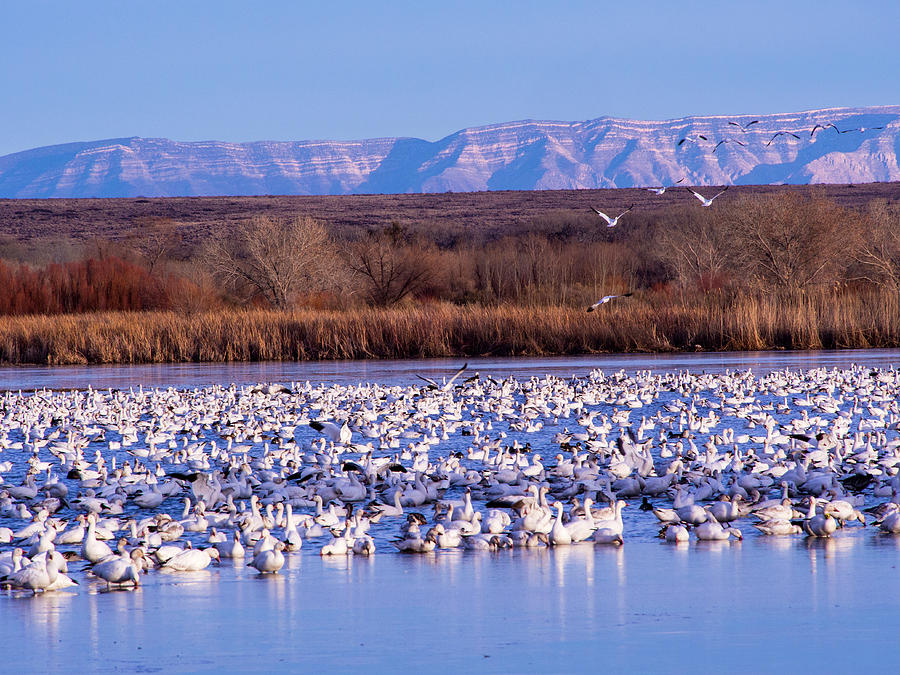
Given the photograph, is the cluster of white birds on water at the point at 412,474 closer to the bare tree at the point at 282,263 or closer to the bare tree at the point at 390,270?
the bare tree at the point at 390,270

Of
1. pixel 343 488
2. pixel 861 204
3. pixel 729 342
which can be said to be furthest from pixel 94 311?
pixel 861 204

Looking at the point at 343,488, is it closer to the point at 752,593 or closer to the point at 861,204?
the point at 752,593

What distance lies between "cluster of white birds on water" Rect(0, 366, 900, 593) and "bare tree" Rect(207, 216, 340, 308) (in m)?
26.1

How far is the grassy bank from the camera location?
34.5m

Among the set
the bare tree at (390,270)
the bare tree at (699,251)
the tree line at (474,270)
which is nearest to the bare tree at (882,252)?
the tree line at (474,270)

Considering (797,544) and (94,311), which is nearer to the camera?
(797,544)

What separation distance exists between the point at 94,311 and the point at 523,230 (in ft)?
151

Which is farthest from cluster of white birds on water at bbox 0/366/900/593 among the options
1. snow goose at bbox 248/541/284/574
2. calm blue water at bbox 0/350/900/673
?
calm blue water at bbox 0/350/900/673

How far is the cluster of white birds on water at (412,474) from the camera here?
30.7ft

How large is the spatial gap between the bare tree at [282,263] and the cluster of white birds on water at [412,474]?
26085 mm

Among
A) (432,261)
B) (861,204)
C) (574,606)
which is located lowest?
(574,606)

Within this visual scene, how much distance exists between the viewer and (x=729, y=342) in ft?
113

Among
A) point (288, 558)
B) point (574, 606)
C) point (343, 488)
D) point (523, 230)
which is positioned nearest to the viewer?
point (574, 606)

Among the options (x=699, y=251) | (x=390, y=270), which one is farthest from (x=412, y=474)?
(x=699, y=251)
